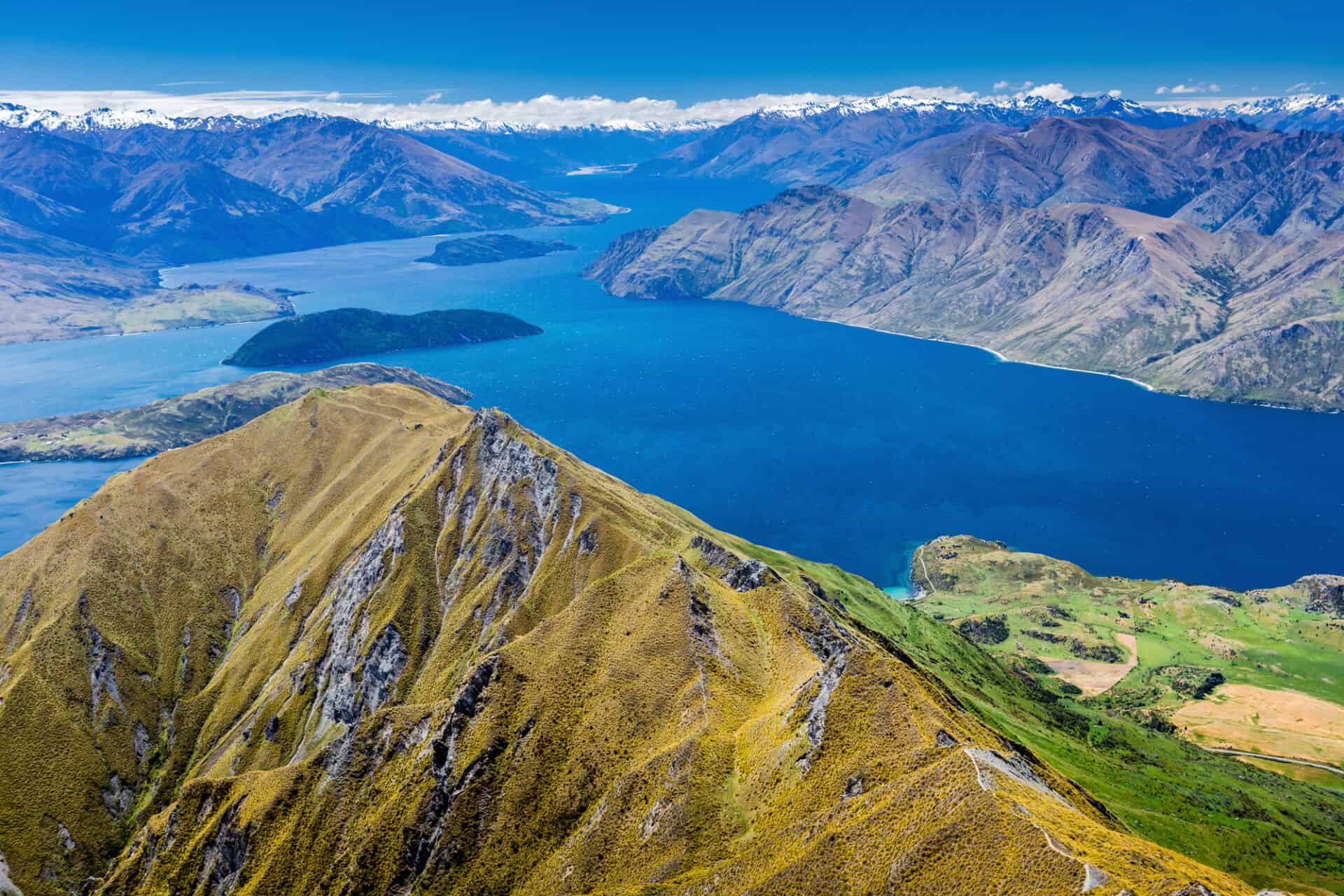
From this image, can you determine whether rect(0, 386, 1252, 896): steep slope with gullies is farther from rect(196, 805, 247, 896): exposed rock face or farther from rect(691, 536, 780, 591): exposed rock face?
rect(691, 536, 780, 591): exposed rock face

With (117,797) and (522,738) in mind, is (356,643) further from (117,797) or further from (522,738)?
(522,738)

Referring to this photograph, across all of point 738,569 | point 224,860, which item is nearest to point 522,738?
point 738,569

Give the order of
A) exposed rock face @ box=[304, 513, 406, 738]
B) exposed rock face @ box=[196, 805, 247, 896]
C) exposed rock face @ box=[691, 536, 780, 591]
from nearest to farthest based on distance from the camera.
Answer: exposed rock face @ box=[196, 805, 247, 896] < exposed rock face @ box=[691, 536, 780, 591] < exposed rock face @ box=[304, 513, 406, 738]

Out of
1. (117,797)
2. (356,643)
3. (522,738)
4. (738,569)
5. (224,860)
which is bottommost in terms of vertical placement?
(117,797)

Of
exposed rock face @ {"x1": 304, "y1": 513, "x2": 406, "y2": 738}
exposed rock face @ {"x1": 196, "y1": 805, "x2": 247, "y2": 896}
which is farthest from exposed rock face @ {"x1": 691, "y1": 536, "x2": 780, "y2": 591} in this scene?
exposed rock face @ {"x1": 196, "y1": 805, "x2": 247, "y2": 896}

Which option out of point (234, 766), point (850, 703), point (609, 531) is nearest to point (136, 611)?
point (234, 766)

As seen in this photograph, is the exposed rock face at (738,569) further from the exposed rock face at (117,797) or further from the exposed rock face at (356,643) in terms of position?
the exposed rock face at (117,797)

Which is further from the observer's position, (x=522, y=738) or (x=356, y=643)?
(x=356, y=643)

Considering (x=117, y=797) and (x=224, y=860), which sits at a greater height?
(x=224, y=860)

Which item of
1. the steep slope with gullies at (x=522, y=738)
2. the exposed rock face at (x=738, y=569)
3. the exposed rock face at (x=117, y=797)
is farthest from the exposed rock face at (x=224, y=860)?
the exposed rock face at (x=738, y=569)
